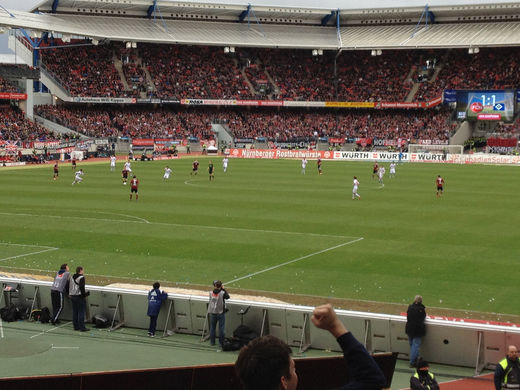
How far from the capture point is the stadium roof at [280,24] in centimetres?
9469

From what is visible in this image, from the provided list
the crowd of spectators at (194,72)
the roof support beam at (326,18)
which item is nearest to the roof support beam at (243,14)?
the crowd of spectators at (194,72)

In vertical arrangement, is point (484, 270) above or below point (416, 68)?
below

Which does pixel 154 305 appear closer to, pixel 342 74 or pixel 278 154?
pixel 278 154

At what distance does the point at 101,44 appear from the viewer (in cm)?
10112

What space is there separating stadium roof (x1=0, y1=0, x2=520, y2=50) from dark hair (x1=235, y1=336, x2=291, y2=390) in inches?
3594

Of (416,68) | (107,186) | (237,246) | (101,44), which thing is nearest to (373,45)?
(416,68)

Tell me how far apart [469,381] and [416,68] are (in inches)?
3838

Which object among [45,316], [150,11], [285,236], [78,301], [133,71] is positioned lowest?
[45,316]

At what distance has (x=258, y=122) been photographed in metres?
104

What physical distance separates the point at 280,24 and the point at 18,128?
148 ft

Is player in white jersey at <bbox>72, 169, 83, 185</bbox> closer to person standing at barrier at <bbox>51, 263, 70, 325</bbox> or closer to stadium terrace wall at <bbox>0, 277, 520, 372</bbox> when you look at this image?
stadium terrace wall at <bbox>0, 277, 520, 372</bbox>

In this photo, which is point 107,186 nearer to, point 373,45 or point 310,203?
point 310,203

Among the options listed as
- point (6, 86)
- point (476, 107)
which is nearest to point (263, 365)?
point (6, 86)

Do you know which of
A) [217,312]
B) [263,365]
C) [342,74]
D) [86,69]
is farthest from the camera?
[342,74]
